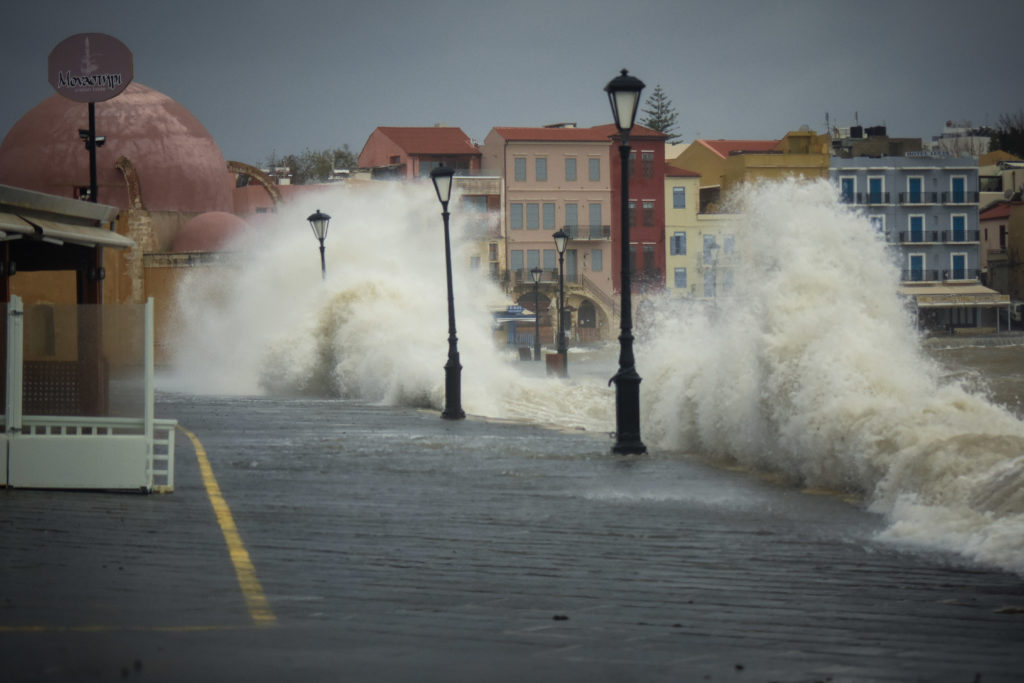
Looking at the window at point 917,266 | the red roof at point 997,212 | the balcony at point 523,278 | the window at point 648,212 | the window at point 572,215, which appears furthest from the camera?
the red roof at point 997,212

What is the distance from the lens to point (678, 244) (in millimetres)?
90250

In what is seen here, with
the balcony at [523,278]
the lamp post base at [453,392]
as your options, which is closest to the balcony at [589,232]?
the balcony at [523,278]

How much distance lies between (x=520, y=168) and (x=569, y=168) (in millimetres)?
3645

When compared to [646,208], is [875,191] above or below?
above

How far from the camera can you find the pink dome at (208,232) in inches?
2141

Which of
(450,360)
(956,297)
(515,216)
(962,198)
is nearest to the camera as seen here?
(450,360)

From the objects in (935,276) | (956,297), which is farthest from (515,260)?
(956,297)

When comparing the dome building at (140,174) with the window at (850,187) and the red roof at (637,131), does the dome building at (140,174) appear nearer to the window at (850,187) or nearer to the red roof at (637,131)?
the red roof at (637,131)

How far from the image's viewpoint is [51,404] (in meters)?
11.3

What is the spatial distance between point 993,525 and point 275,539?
16.1 ft

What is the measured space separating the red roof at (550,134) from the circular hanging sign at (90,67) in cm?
6366

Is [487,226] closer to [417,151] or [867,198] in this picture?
[417,151]

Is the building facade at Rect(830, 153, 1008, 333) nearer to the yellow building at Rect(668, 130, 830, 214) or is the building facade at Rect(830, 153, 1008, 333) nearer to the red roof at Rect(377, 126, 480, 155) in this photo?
the yellow building at Rect(668, 130, 830, 214)

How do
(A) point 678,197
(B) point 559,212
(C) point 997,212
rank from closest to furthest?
(B) point 559,212 < (A) point 678,197 < (C) point 997,212
